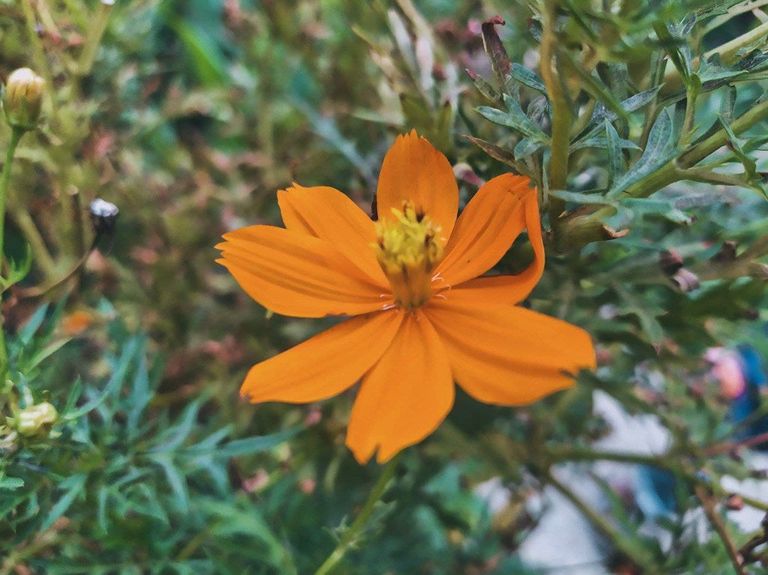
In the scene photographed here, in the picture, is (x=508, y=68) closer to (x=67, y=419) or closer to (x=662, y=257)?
(x=662, y=257)

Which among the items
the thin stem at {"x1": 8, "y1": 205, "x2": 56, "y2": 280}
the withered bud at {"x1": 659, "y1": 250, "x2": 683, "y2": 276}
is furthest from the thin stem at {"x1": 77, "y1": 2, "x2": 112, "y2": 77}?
the withered bud at {"x1": 659, "y1": 250, "x2": 683, "y2": 276}

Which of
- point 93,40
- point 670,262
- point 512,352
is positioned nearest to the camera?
point 512,352

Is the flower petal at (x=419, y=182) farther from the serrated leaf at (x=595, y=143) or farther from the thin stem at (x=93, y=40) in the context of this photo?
the thin stem at (x=93, y=40)

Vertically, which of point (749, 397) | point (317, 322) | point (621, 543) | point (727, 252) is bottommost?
point (749, 397)

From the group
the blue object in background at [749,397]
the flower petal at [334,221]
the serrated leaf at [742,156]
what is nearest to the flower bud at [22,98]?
the flower petal at [334,221]

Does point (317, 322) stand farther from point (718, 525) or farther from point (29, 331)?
point (718, 525)

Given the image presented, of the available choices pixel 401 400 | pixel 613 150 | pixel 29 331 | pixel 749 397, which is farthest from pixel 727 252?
pixel 749 397

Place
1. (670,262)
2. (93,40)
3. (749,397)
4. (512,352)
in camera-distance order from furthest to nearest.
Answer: (749,397) < (93,40) < (670,262) < (512,352)

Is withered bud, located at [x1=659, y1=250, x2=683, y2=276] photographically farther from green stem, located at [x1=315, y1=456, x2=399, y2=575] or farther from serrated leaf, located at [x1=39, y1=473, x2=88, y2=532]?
serrated leaf, located at [x1=39, y1=473, x2=88, y2=532]
